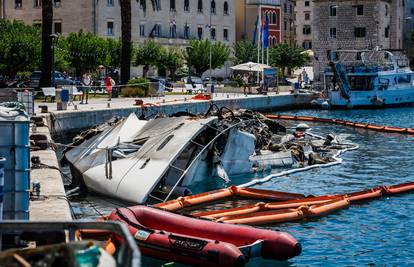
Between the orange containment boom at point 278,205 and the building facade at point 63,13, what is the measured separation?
55.4 m

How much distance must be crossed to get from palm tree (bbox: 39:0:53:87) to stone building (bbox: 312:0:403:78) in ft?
160

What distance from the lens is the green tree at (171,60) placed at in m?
74.7

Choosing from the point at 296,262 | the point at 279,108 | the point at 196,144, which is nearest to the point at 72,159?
the point at 196,144

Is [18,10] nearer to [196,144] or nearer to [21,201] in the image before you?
[196,144]

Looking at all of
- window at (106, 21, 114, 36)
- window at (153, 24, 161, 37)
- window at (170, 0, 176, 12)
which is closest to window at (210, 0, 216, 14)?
window at (170, 0, 176, 12)

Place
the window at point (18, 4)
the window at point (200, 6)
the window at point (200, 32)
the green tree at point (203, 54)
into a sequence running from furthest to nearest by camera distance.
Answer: the window at point (200, 6), the window at point (200, 32), the window at point (18, 4), the green tree at point (203, 54)

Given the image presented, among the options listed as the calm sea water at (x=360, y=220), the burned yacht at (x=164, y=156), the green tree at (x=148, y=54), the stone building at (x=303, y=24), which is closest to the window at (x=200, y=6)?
the green tree at (x=148, y=54)

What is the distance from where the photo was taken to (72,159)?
2516cm

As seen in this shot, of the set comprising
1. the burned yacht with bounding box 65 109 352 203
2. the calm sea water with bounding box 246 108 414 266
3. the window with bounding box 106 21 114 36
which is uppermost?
the window with bounding box 106 21 114 36

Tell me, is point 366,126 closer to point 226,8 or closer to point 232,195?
point 232,195

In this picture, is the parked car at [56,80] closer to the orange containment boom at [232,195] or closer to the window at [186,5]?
the window at [186,5]

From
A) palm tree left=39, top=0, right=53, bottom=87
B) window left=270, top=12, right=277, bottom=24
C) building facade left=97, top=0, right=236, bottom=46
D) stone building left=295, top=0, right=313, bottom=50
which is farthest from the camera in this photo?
stone building left=295, top=0, right=313, bottom=50

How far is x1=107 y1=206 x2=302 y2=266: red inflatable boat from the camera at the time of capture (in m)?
13.3

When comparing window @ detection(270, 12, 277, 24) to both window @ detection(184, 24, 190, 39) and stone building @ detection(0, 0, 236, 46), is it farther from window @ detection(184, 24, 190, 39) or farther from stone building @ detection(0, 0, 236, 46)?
window @ detection(184, 24, 190, 39)
